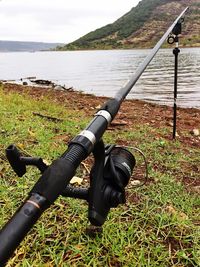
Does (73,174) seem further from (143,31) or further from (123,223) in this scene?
(143,31)

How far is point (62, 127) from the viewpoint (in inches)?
260

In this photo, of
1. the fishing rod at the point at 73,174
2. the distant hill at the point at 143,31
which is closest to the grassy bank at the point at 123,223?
the fishing rod at the point at 73,174

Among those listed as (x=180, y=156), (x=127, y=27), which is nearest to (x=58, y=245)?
(x=180, y=156)

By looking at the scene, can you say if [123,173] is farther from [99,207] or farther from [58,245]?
[58,245]

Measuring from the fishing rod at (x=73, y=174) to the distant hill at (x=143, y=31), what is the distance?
116223 mm

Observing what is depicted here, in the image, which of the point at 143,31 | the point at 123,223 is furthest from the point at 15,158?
the point at 143,31

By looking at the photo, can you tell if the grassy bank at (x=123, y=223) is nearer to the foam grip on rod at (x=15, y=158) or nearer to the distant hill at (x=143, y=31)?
the foam grip on rod at (x=15, y=158)

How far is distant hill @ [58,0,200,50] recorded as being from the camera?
5015 inches

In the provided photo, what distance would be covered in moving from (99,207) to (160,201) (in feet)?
7.02

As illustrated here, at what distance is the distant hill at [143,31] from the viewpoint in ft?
418

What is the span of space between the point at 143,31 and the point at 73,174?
5666 inches

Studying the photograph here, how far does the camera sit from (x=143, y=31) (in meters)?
138

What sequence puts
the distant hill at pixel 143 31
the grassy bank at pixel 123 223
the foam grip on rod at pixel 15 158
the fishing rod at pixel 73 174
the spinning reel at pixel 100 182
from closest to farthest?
the fishing rod at pixel 73 174 < the foam grip on rod at pixel 15 158 < the spinning reel at pixel 100 182 < the grassy bank at pixel 123 223 < the distant hill at pixel 143 31

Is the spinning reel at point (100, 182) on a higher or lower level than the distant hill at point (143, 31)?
higher
